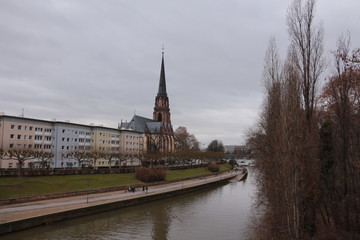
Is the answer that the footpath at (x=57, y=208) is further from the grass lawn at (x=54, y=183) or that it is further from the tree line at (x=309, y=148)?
the tree line at (x=309, y=148)

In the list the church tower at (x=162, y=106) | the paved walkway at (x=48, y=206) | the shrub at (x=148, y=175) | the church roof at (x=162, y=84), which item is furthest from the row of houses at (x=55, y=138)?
the church roof at (x=162, y=84)

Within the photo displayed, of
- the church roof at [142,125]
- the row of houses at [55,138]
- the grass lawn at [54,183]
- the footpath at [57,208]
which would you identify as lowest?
the footpath at [57,208]

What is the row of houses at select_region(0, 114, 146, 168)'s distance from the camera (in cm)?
5542

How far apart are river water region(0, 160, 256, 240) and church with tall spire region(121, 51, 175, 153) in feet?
236

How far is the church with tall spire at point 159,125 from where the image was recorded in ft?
370

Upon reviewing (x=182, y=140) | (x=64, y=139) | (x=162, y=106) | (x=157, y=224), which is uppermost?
(x=162, y=106)

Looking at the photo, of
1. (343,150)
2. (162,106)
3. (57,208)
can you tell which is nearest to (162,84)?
(162,106)

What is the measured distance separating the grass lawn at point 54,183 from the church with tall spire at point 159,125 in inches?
2198

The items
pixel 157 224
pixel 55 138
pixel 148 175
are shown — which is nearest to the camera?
pixel 157 224

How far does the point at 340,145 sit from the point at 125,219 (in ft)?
68.6

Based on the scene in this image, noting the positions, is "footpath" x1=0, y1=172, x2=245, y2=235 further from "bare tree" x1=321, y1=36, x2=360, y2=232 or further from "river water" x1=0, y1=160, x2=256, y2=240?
"bare tree" x1=321, y1=36, x2=360, y2=232

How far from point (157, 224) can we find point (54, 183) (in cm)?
1978

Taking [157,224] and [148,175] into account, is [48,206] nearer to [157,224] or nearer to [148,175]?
[157,224]

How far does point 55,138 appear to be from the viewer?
66.4 meters
